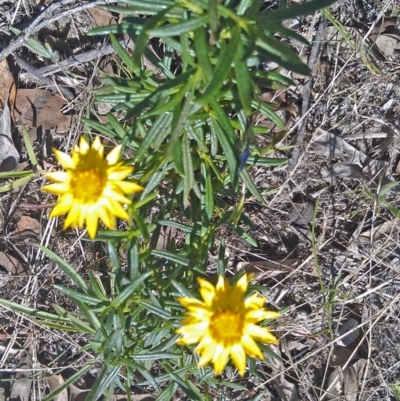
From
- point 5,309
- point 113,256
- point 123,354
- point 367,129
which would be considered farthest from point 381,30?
point 5,309

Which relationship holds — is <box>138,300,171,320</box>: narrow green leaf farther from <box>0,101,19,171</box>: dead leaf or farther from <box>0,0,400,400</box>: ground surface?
<box>0,101,19,171</box>: dead leaf

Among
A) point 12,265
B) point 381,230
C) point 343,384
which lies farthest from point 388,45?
point 12,265

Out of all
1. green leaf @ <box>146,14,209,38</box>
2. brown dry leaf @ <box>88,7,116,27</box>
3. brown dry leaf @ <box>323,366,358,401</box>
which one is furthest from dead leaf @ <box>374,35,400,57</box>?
brown dry leaf @ <box>323,366,358,401</box>

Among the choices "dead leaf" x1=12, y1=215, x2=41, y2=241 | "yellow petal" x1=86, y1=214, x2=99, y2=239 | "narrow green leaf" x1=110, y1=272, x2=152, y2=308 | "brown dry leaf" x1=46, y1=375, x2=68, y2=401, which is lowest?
"brown dry leaf" x1=46, y1=375, x2=68, y2=401

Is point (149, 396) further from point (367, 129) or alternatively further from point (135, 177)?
point (367, 129)

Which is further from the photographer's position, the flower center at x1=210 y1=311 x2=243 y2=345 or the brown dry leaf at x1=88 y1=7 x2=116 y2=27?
the brown dry leaf at x1=88 y1=7 x2=116 y2=27

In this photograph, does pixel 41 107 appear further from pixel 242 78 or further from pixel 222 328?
pixel 222 328
